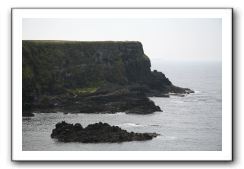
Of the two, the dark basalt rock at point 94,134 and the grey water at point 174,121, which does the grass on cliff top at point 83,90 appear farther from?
the dark basalt rock at point 94,134

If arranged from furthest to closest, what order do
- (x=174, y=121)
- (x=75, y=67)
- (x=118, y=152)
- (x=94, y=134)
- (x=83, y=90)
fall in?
(x=75, y=67)
(x=83, y=90)
(x=174, y=121)
(x=94, y=134)
(x=118, y=152)

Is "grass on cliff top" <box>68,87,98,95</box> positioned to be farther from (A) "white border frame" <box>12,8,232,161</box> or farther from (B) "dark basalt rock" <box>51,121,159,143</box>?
(A) "white border frame" <box>12,8,232,161</box>

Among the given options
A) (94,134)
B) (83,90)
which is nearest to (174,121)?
(94,134)

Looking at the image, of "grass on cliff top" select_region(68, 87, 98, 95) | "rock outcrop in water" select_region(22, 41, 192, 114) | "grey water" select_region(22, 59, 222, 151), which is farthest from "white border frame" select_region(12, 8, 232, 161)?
"grass on cliff top" select_region(68, 87, 98, 95)

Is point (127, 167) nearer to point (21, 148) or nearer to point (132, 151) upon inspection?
point (132, 151)

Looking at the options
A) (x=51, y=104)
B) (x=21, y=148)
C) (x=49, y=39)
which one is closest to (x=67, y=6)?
(x=49, y=39)

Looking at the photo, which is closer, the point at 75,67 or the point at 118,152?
the point at 118,152

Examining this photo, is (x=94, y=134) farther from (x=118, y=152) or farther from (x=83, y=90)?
(x=83, y=90)
